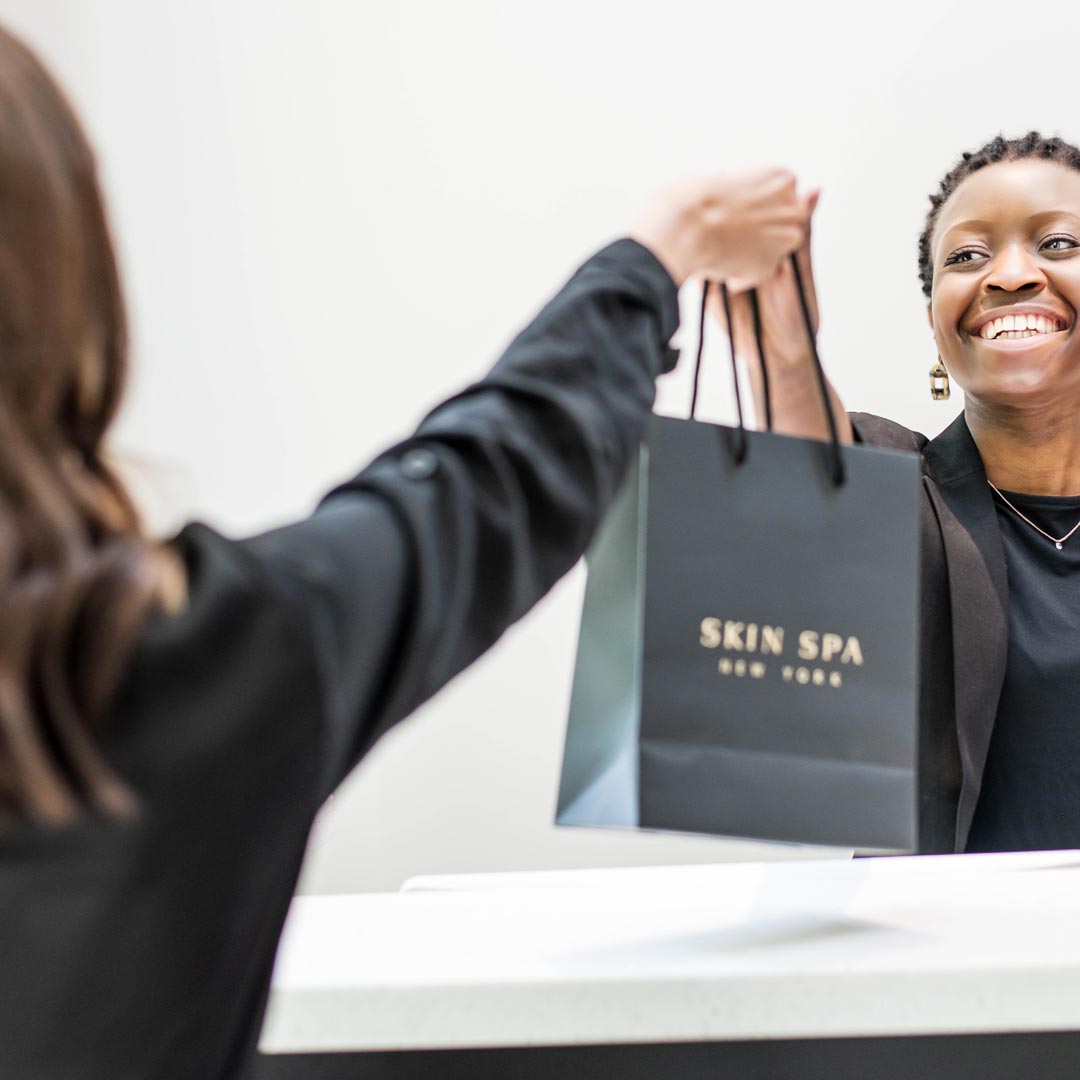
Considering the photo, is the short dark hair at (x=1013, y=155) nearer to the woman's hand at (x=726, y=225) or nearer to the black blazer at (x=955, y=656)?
the black blazer at (x=955, y=656)

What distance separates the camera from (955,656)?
4.06 feet

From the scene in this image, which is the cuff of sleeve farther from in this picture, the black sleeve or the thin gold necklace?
the thin gold necklace

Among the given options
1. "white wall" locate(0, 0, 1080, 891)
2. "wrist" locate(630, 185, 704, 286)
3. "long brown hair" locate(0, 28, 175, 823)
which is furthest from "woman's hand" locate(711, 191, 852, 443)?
"white wall" locate(0, 0, 1080, 891)

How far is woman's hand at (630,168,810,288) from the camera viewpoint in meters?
0.62

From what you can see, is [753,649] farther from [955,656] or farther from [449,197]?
[449,197]

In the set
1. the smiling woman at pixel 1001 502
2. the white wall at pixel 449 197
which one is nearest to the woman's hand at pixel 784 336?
the smiling woman at pixel 1001 502

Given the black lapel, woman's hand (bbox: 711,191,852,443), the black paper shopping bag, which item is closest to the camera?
the black paper shopping bag

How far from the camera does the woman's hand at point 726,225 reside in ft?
2.03

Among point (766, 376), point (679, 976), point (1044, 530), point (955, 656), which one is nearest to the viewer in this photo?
point (679, 976)

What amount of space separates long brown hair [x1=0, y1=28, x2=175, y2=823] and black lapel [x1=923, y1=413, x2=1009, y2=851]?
3.16 ft

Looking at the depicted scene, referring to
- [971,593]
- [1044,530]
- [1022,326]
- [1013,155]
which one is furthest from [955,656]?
[1013,155]

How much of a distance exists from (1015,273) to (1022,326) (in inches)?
2.3

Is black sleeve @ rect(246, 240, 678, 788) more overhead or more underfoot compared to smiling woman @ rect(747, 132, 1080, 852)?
more overhead

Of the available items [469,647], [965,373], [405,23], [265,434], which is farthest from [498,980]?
[405,23]
